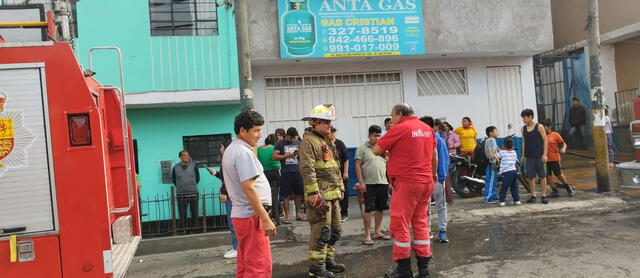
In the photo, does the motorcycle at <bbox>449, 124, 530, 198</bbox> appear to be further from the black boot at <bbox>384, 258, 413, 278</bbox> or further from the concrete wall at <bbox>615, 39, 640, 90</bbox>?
the concrete wall at <bbox>615, 39, 640, 90</bbox>

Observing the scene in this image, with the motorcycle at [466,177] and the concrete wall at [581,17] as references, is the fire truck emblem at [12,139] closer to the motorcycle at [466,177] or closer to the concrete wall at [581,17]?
the motorcycle at [466,177]

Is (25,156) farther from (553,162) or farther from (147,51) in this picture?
(553,162)

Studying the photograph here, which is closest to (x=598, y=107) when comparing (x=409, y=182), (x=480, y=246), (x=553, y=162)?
(x=553, y=162)

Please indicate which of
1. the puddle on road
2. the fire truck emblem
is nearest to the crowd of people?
the puddle on road

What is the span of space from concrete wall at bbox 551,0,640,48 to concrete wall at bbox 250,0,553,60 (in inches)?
220

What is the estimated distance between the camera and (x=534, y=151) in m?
8.86

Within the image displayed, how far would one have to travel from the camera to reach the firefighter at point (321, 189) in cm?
527

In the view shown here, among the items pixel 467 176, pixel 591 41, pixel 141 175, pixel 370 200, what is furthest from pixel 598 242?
pixel 141 175

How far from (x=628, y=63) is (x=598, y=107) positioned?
331 inches

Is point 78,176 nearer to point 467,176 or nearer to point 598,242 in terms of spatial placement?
point 598,242

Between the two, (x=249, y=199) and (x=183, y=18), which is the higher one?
(x=183, y=18)

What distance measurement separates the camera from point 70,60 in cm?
360

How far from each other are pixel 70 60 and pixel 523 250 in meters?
5.40

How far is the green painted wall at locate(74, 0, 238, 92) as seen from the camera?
30.1ft
